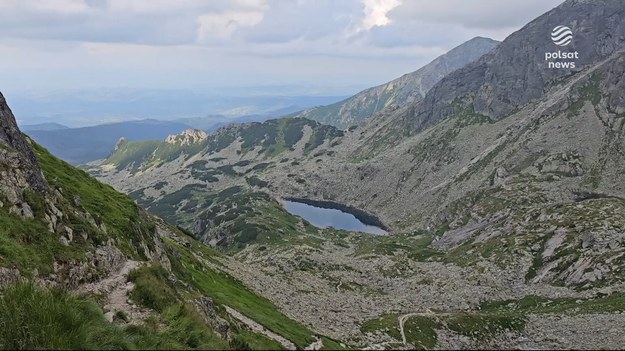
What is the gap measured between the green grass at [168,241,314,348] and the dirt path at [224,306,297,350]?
0.89 meters

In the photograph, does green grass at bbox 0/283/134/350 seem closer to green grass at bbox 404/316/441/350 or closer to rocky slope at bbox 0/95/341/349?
rocky slope at bbox 0/95/341/349

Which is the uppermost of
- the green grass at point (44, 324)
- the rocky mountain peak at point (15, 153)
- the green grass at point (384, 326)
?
the rocky mountain peak at point (15, 153)

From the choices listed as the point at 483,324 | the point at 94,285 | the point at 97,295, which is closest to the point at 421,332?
the point at 483,324

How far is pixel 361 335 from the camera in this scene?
194 feet

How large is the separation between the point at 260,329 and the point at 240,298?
13746mm

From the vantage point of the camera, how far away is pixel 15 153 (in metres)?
37.0

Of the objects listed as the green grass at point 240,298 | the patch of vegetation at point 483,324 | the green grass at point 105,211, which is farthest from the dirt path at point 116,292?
the patch of vegetation at point 483,324

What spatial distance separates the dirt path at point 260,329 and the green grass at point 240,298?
89 centimetres

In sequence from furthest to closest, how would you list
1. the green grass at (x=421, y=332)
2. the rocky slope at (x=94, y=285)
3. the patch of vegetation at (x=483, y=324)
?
the patch of vegetation at (x=483, y=324) → the green grass at (x=421, y=332) → the rocky slope at (x=94, y=285)

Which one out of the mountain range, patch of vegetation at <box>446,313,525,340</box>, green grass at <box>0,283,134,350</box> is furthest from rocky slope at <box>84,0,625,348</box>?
green grass at <box>0,283,134,350</box>

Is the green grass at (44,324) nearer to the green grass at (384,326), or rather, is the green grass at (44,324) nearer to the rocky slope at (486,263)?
the rocky slope at (486,263)

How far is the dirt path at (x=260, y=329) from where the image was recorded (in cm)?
4308

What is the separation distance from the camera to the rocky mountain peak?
119ft

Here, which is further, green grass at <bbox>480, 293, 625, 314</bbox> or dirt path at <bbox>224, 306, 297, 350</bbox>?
green grass at <bbox>480, 293, 625, 314</bbox>
